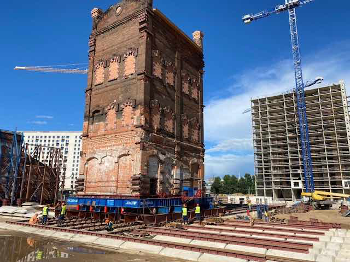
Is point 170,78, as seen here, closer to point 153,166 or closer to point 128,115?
point 128,115

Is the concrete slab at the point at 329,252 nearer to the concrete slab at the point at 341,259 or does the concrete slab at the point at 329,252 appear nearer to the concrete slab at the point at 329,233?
the concrete slab at the point at 341,259

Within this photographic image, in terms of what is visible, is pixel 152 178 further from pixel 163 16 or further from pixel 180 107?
pixel 163 16

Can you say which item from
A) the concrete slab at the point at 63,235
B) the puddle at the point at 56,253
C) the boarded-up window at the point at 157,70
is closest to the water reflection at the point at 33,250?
the puddle at the point at 56,253

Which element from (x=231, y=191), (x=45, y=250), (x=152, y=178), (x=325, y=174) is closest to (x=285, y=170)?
(x=325, y=174)

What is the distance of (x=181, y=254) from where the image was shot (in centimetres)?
1203

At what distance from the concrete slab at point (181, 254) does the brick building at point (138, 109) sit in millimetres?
11286

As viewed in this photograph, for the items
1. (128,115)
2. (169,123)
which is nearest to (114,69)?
(128,115)

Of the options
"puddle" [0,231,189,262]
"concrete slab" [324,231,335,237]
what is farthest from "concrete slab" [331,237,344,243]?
"puddle" [0,231,189,262]

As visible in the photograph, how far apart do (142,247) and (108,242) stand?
2.04m

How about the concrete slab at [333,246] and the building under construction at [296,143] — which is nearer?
the concrete slab at [333,246]

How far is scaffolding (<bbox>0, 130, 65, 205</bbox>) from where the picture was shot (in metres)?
39.2

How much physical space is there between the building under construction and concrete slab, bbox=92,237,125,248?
6567cm

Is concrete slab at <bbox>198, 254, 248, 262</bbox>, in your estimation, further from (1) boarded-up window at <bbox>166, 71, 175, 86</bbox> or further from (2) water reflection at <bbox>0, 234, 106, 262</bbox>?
(1) boarded-up window at <bbox>166, 71, 175, 86</bbox>

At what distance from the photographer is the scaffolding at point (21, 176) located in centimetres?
3925
